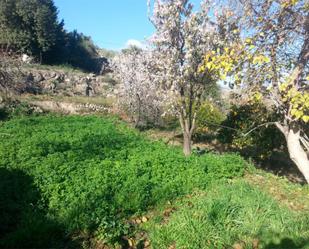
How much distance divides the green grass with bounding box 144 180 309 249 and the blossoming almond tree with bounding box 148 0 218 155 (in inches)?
205

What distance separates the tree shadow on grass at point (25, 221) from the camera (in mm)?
5906

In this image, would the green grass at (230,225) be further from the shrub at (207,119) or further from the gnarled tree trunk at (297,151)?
the shrub at (207,119)

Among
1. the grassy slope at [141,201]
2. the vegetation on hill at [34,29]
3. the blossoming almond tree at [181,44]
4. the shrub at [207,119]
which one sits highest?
the vegetation on hill at [34,29]

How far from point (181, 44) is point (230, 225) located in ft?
24.1

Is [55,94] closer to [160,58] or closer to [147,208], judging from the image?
[160,58]

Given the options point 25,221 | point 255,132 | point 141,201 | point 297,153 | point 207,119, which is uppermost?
point 297,153

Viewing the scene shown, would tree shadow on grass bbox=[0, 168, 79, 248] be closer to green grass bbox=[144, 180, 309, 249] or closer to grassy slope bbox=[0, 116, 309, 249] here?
grassy slope bbox=[0, 116, 309, 249]

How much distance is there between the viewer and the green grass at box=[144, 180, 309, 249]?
5.84 m

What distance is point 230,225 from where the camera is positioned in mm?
6332

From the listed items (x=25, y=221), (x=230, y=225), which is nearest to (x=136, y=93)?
(x=25, y=221)

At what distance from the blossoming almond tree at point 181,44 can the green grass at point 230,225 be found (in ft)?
17.1

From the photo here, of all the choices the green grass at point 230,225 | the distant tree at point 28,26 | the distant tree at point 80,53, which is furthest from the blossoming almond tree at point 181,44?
the distant tree at point 80,53

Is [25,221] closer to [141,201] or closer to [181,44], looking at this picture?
[141,201]

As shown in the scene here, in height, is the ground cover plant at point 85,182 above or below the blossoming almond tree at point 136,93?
below
